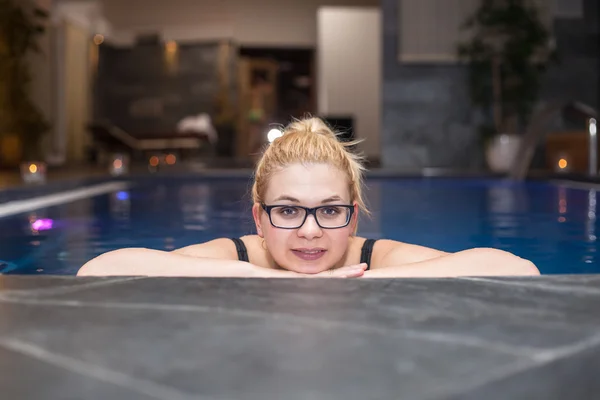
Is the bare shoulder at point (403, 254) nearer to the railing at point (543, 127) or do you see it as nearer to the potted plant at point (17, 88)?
the railing at point (543, 127)

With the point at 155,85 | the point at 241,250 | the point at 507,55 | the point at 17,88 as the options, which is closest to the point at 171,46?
the point at 155,85

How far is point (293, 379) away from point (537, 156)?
36.6 ft

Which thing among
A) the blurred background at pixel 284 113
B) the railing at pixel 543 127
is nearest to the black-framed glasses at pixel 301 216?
the blurred background at pixel 284 113

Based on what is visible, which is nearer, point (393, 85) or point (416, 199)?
point (416, 199)

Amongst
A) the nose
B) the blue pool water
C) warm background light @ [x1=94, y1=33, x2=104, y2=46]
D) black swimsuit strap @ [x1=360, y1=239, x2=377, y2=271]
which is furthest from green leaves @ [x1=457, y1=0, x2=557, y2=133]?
warm background light @ [x1=94, y1=33, x2=104, y2=46]

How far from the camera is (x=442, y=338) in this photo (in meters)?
1.06

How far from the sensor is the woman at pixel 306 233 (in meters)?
1.85

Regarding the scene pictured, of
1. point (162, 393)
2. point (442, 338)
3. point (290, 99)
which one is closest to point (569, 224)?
point (442, 338)

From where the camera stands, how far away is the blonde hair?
6.91ft

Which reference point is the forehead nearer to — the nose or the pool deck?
the nose

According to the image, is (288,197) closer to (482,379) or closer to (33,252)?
(482,379)

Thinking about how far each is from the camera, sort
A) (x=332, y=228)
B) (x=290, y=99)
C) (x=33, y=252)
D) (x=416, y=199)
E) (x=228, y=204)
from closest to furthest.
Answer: (x=332, y=228) → (x=33, y=252) → (x=228, y=204) → (x=416, y=199) → (x=290, y=99)

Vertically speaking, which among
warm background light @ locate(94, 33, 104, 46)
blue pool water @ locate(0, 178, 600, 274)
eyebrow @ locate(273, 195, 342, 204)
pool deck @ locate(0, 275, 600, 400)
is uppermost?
warm background light @ locate(94, 33, 104, 46)

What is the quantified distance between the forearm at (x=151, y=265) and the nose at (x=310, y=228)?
0.59 ft
